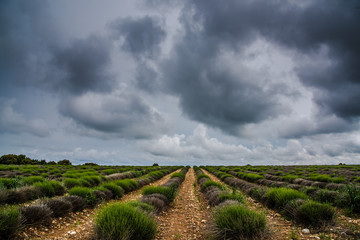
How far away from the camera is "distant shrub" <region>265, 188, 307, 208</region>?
7911 mm

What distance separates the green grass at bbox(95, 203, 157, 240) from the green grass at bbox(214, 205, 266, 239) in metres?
1.72

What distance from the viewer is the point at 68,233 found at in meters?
5.48

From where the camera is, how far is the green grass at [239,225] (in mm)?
4578

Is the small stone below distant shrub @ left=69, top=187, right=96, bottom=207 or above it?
below

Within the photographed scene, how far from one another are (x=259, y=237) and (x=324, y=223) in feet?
8.36

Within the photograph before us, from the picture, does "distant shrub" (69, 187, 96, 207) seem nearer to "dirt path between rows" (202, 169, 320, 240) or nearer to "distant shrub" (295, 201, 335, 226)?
"dirt path between rows" (202, 169, 320, 240)

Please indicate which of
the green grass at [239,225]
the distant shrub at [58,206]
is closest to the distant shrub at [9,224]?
the distant shrub at [58,206]

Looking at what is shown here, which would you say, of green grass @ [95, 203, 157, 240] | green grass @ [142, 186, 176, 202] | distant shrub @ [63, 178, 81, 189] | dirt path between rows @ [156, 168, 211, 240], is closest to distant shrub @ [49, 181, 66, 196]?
distant shrub @ [63, 178, 81, 189]

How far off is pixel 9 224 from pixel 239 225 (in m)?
5.34

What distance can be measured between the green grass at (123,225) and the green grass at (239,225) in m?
1.72

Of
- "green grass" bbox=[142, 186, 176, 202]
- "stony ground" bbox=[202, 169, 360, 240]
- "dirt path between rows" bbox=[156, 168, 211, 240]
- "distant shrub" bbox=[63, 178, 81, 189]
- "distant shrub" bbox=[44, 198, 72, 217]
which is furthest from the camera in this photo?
"distant shrub" bbox=[63, 178, 81, 189]

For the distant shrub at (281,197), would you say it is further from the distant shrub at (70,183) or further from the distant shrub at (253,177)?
the distant shrub at (253,177)

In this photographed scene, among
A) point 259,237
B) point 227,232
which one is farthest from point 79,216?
point 259,237

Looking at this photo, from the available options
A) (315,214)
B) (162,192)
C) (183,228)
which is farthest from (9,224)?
(315,214)
